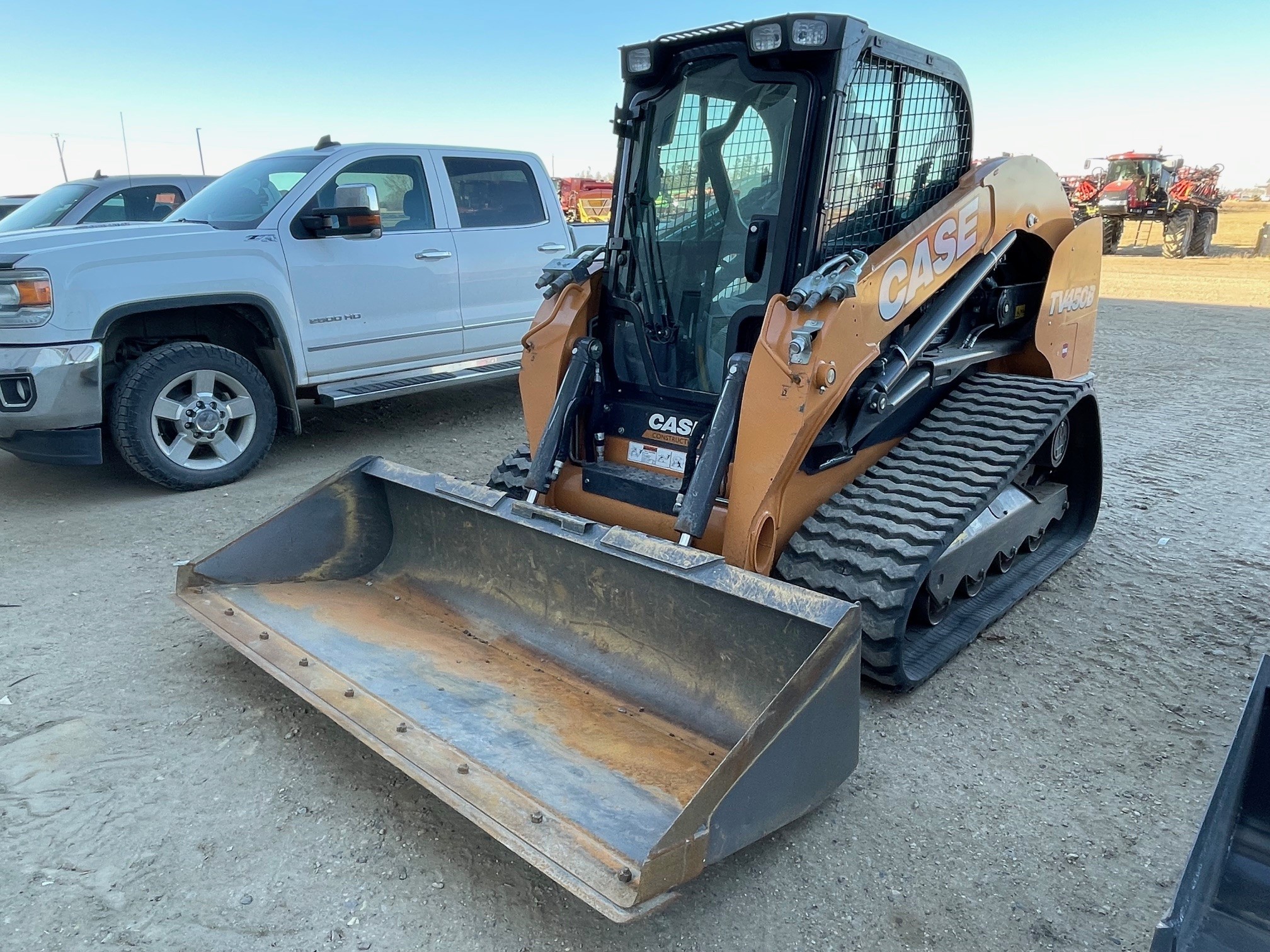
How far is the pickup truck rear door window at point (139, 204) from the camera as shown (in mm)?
9062

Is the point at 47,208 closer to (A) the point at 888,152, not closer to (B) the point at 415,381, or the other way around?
(B) the point at 415,381

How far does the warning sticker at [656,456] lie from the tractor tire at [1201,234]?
87.2 ft

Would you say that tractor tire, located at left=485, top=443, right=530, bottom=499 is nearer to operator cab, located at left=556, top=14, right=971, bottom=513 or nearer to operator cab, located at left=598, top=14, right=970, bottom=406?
operator cab, located at left=556, top=14, right=971, bottom=513

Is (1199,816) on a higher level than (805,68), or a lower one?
lower

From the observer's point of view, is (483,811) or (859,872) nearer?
(483,811)

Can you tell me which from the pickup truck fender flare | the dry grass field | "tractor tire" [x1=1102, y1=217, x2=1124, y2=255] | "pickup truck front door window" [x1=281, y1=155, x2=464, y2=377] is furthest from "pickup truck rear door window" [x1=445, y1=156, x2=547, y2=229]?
"tractor tire" [x1=1102, y1=217, x2=1124, y2=255]

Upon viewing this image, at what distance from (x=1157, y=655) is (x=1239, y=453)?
3815mm

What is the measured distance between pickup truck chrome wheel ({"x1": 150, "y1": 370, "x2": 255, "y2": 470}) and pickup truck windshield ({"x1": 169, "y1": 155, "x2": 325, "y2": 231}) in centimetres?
107

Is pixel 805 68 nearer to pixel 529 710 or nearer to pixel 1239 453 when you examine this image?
pixel 529 710

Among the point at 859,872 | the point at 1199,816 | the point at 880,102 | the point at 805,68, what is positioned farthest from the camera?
the point at 880,102

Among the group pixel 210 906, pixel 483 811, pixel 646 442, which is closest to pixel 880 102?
pixel 646 442

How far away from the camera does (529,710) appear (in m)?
3.06

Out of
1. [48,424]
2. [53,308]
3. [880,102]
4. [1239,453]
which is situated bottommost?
[1239,453]

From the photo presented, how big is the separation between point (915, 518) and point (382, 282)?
439cm
